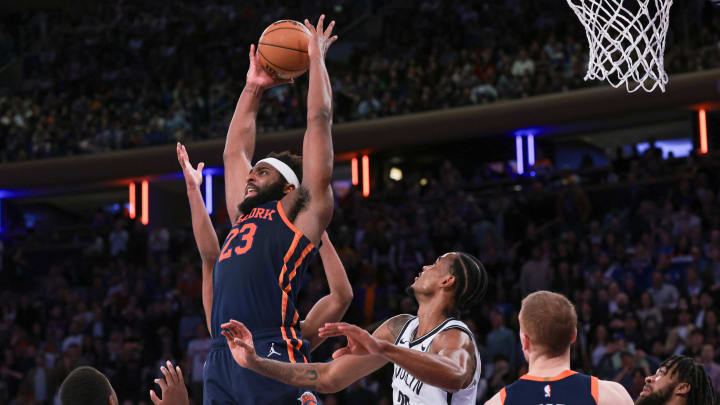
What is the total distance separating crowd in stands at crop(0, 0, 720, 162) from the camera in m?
16.1

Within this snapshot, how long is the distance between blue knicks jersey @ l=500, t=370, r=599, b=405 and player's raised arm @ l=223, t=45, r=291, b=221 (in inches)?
74.2

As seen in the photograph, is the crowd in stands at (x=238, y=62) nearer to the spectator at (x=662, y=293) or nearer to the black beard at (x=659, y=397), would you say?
the spectator at (x=662, y=293)

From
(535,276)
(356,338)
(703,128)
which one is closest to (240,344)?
(356,338)

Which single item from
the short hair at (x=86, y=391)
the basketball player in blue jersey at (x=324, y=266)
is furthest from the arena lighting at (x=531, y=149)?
the short hair at (x=86, y=391)

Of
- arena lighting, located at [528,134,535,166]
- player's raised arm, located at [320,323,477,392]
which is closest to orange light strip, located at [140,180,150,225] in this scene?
arena lighting, located at [528,134,535,166]

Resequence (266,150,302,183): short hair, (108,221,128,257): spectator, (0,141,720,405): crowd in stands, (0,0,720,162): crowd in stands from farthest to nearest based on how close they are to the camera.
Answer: (108,221,128,257): spectator < (0,0,720,162): crowd in stands < (0,141,720,405): crowd in stands < (266,150,302,183): short hair

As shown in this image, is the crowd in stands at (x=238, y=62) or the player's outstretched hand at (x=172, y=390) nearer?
the player's outstretched hand at (x=172, y=390)

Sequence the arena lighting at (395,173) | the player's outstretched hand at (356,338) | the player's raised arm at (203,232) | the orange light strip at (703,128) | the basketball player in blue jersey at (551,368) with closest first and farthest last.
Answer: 1. the player's outstretched hand at (356,338)
2. the basketball player in blue jersey at (551,368)
3. the player's raised arm at (203,232)
4. the orange light strip at (703,128)
5. the arena lighting at (395,173)

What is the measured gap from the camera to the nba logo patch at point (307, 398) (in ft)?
13.6

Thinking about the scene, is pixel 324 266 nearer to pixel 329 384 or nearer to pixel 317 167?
pixel 317 167

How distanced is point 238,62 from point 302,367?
16402mm

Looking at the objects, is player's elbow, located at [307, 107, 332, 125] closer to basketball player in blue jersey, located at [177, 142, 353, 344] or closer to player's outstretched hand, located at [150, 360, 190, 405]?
basketball player in blue jersey, located at [177, 142, 353, 344]

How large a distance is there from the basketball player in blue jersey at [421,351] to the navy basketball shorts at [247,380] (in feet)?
0.48

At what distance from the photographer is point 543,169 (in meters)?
15.7
